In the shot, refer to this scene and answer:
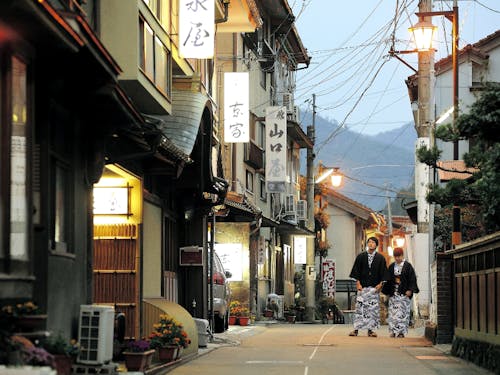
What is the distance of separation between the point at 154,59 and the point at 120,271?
4061mm

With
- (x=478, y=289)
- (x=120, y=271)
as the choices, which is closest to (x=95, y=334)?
(x=120, y=271)

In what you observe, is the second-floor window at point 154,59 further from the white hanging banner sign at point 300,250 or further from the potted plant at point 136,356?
the white hanging banner sign at point 300,250

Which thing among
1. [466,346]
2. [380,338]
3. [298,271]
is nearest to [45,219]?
[466,346]

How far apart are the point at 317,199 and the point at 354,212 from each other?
50.9 ft

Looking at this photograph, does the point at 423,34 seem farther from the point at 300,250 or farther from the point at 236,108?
the point at 300,250

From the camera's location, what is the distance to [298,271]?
63719 millimetres

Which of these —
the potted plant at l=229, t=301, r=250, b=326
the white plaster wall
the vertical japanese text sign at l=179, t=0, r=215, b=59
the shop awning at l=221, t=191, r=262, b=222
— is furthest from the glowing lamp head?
the potted plant at l=229, t=301, r=250, b=326

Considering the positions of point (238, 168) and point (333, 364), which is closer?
point (333, 364)

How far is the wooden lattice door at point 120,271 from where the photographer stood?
19562 mm

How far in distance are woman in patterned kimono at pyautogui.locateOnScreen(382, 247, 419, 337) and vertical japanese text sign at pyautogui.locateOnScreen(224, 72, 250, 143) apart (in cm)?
1003

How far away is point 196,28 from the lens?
24219 millimetres

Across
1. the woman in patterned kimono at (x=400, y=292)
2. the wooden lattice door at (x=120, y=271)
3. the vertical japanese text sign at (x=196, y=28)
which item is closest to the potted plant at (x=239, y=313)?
the woman in patterned kimono at (x=400, y=292)

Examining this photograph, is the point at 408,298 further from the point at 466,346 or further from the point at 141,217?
the point at 141,217

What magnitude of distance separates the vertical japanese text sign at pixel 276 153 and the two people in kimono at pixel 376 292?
15.7m
